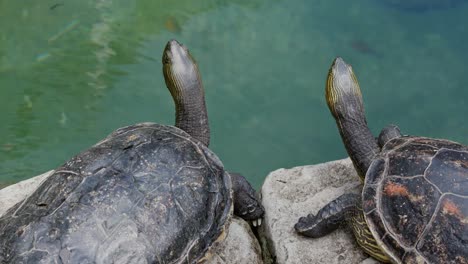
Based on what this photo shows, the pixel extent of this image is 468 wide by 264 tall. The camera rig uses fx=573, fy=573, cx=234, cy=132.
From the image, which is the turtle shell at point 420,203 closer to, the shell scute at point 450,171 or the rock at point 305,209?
the shell scute at point 450,171

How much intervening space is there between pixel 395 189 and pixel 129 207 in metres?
1.53

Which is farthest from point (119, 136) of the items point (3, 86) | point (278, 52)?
point (278, 52)

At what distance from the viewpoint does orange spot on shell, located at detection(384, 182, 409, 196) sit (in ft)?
10.9

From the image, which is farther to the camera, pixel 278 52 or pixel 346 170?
pixel 278 52

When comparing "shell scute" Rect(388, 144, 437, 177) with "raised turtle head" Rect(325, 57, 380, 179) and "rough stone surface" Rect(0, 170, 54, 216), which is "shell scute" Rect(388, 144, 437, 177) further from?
"rough stone surface" Rect(0, 170, 54, 216)

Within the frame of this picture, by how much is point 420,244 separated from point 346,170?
1.13 metres

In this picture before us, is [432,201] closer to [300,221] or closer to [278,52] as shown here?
[300,221]

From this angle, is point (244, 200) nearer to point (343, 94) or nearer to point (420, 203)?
point (343, 94)

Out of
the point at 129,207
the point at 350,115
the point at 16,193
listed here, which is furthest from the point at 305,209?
the point at 16,193

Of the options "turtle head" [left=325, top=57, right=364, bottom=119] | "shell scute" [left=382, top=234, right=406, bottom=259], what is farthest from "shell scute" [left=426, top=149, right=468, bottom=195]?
"turtle head" [left=325, top=57, right=364, bottom=119]

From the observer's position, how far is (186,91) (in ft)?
13.7

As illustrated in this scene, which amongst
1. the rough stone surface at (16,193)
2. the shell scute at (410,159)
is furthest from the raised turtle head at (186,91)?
the shell scute at (410,159)

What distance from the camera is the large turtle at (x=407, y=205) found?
312cm

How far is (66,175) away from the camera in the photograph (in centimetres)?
322
